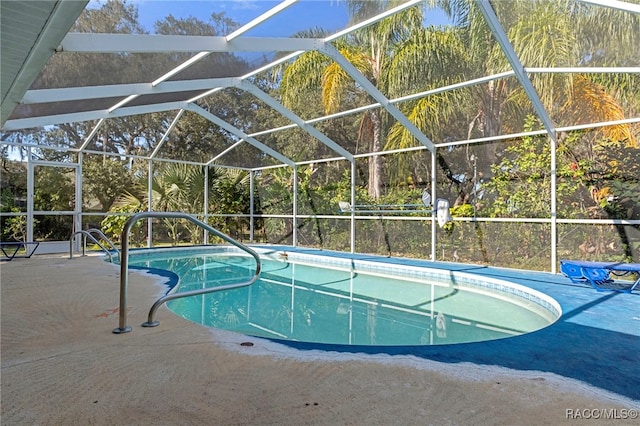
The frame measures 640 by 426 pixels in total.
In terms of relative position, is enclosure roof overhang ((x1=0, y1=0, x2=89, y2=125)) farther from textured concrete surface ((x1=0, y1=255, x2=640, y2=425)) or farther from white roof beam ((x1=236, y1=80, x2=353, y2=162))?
white roof beam ((x1=236, y1=80, x2=353, y2=162))

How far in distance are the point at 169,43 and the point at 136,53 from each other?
1112mm

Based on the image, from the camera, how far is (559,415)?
197 centimetres

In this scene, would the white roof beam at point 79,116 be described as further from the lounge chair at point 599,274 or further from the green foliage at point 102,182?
the lounge chair at point 599,274

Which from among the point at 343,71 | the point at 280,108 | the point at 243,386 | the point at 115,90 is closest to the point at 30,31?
the point at 243,386

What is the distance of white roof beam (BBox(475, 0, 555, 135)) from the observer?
5395 millimetres

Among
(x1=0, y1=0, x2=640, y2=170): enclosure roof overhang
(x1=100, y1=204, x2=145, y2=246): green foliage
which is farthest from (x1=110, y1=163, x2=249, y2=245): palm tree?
(x1=0, y1=0, x2=640, y2=170): enclosure roof overhang

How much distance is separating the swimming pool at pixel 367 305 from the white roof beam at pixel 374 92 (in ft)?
10.2

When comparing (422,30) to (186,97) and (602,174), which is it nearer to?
(602,174)

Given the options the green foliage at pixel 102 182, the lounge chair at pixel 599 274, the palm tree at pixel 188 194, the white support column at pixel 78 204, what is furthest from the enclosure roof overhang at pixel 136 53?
the green foliage at pixel 102 182

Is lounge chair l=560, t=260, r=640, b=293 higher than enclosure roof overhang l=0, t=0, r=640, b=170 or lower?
lower

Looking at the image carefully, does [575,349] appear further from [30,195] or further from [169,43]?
[30,195]

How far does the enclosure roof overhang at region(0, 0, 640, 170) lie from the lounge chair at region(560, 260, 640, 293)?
8.99 feet

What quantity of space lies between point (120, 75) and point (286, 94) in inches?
170

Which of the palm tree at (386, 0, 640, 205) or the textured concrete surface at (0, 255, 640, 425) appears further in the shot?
the palm tree at (386, 0, 640, 205)
